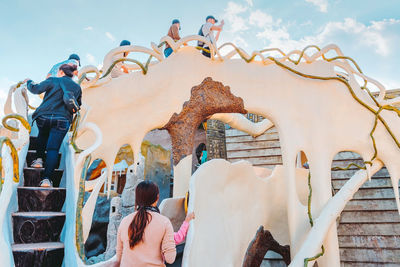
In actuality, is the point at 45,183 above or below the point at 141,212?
above

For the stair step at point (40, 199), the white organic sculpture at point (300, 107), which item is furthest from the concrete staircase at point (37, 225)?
the white organic sculpture at point (300, 107)

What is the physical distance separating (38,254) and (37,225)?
0.73ft

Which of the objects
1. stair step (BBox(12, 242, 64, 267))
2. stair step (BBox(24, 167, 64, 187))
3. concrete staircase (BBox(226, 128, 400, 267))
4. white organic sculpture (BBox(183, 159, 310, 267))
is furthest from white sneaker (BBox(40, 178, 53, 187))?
concrete staircase (BBox(226, 128, 400, 267))

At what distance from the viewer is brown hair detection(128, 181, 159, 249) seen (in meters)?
1.45

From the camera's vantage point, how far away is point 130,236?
146 cm

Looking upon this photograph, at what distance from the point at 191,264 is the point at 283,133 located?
8.45ft

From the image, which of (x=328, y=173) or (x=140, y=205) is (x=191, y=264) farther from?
(x=328, y=173)

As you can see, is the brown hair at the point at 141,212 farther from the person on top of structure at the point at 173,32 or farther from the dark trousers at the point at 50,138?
the person on top of structure at the point at 173,32

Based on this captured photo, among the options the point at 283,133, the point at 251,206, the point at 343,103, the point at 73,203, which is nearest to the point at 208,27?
the point at 283,133

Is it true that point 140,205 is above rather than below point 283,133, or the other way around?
below

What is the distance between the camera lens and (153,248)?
4.76 ft

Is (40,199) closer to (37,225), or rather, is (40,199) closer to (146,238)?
(37,225)

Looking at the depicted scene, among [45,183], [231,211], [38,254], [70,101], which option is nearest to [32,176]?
[45,183]

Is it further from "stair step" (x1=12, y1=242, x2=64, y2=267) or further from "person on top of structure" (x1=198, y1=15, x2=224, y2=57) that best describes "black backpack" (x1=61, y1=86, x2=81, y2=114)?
"person on top of structure" (x1=198, y1=15, x2=224, y2=57)
